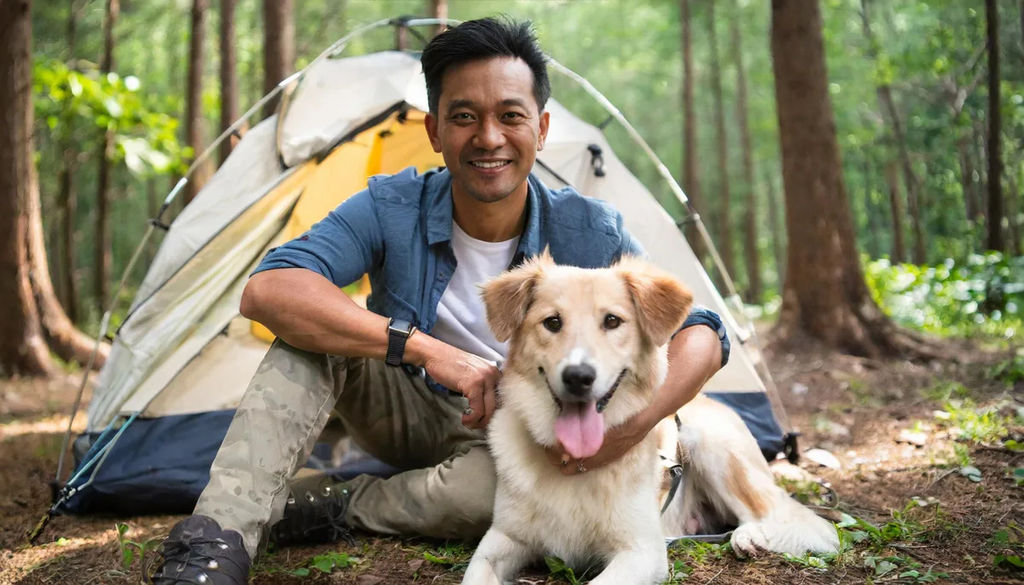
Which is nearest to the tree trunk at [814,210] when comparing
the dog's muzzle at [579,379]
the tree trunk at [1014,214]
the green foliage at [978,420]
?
the green foliage at [978,420]

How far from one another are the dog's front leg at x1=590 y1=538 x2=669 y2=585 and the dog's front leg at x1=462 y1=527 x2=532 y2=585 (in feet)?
0.96

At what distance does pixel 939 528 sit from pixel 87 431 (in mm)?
3726

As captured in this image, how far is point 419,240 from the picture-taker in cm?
286

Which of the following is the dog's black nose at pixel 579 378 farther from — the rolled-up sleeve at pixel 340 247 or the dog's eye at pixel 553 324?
the rolled-up sleeve at pixel 340 247

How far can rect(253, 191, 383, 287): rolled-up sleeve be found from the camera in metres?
2.47

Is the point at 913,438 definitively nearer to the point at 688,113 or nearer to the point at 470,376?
the point at 470,376

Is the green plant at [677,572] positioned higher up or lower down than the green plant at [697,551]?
higher up

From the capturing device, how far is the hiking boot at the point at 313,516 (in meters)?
2.80

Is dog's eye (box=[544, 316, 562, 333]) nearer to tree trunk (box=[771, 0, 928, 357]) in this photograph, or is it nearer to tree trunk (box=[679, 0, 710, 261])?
tree trunk (box=[771, 0, 928, 357])

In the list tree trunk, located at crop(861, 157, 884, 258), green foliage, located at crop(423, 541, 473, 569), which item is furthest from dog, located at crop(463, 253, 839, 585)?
tree trunk, located at crop(861, 157, 884, 258)

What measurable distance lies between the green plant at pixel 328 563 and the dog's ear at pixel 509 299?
37.7 inches

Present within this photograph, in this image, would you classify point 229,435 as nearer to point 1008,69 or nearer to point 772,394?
point 772,394

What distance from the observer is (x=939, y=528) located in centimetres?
267

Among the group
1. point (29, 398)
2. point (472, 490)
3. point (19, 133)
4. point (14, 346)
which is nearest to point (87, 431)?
point (472, 490)
